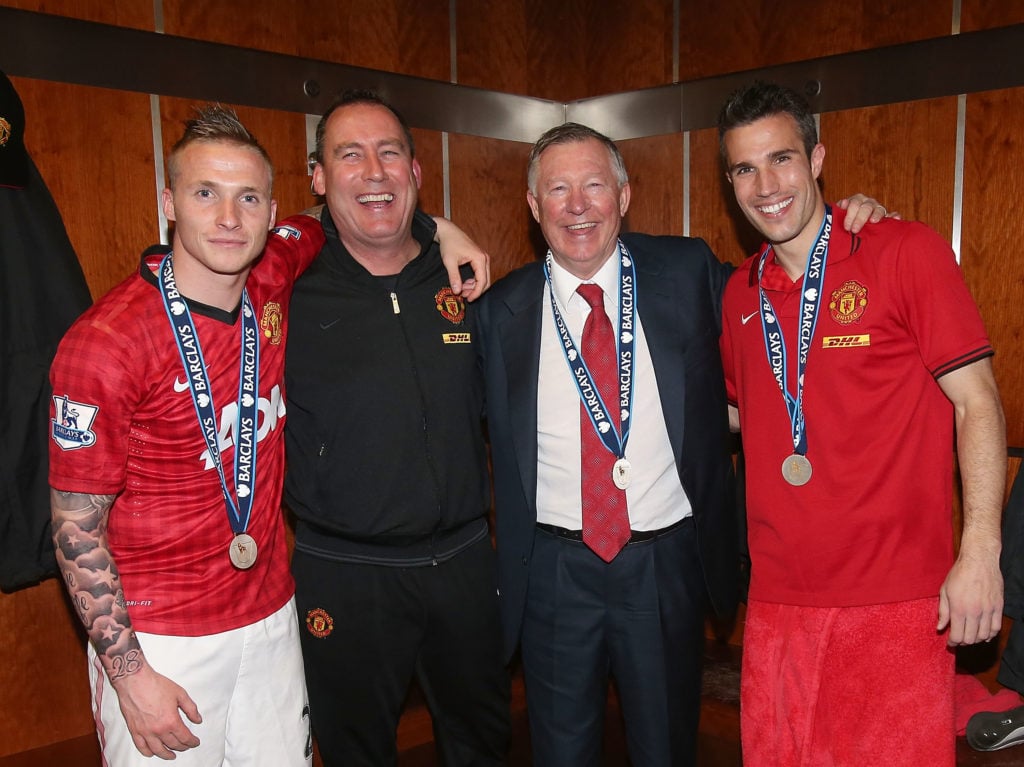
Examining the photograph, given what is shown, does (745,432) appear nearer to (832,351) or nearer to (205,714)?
(832,351)

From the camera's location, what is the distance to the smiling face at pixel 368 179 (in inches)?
101

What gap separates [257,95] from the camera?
3465mm

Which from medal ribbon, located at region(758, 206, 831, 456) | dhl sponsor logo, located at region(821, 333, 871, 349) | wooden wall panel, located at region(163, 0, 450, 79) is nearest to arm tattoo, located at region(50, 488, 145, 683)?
medal ribbon, located at region(758, 206, 831, 456)

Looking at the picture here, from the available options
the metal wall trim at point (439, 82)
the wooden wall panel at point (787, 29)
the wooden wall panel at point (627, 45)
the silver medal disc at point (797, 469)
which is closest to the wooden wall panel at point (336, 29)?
the metal wall trim at point (439, 82)

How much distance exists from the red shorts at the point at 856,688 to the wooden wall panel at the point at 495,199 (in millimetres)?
2454

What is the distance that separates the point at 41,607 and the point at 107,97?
5.99 ft

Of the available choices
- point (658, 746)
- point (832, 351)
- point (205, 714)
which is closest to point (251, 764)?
point (205, 714)

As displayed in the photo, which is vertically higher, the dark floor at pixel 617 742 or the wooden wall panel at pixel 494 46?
the wooden wall panel at pixel 494 46

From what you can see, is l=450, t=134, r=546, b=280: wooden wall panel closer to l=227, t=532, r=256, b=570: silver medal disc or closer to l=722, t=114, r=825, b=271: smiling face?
l=722, t=114, r=825, b=271: smiling face

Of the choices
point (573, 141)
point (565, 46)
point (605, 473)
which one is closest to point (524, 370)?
point (605, 473)

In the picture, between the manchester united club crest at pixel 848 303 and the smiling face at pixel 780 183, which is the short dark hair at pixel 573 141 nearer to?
the smiling face at pixel 780 183

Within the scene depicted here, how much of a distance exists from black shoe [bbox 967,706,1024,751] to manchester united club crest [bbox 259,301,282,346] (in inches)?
117

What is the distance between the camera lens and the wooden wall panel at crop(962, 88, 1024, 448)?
3.29 m

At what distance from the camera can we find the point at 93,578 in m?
1.96
